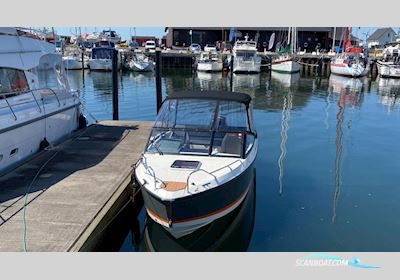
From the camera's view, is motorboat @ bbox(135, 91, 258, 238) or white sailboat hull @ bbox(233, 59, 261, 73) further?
white sailboat hull @ bbox(233, 59, 261, 73)

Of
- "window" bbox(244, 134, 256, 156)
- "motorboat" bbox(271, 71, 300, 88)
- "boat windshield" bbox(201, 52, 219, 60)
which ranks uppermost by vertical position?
"boat windshield" bbox(201, 52, 219, 60)

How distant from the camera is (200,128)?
9016 millimetres

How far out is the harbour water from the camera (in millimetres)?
8242

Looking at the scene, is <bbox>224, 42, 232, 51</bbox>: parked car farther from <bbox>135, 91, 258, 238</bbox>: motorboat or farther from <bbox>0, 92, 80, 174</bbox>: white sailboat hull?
<bbox>135, 91, 258, 238</bbox>: motorboat

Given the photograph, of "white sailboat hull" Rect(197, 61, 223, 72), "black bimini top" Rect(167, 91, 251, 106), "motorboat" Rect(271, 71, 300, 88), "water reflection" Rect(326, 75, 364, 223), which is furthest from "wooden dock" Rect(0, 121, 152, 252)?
"white sailboat hull" Rect(197, 61, 223, 72)

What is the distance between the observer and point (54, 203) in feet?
24.8

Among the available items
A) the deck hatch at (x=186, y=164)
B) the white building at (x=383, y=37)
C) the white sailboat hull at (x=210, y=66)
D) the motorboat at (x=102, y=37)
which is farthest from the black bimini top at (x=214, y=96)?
the white building at (x=383, y=37)

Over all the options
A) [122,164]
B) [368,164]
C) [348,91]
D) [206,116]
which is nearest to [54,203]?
[122,164]

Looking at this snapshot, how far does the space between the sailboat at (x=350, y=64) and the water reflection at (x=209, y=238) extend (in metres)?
39.6

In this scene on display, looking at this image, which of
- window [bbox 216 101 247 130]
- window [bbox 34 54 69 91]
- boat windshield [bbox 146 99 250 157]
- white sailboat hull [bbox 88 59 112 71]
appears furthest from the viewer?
white sailboat hull [bbox 88 59 112 71]

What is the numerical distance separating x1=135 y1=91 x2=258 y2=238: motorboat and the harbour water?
1025 millimetres

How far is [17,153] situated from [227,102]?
5655 mm

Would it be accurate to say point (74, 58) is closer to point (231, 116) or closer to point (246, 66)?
point (246, 66)

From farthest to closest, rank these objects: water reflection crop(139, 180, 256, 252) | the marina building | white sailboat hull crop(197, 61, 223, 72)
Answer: the marina building
white sailboat hull crop(197, 61, 223, 72)
water reflection crop(139, 180, 256, 252)
